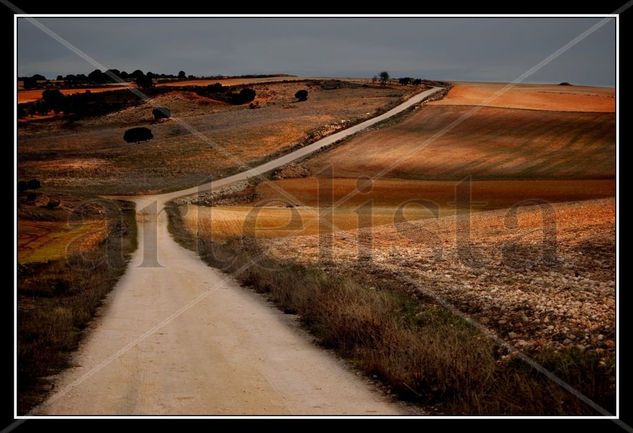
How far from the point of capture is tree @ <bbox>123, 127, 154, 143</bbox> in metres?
49.4

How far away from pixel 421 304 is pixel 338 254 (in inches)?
A: 384

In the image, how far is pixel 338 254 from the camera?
23.0m

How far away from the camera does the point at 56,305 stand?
14812mm

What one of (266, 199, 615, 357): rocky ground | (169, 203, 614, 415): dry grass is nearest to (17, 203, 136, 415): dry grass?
(169, 203, 614, 415): dry grass

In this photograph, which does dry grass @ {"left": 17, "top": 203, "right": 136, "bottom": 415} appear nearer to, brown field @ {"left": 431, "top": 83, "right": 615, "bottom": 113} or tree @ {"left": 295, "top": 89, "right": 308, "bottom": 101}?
brown field @ {"left": 431, "top": 83, "right": 615, "bottom": 113}

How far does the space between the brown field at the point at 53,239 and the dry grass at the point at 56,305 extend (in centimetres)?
71

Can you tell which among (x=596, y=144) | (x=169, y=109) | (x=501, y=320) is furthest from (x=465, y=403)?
(x=169, y=109)

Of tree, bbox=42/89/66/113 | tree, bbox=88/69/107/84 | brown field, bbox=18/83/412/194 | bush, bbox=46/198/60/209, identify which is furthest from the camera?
brown field, bbox=18/83/412/194

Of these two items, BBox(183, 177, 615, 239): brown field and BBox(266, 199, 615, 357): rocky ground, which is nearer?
BBox(266, 199, 615, 357): rocky ground

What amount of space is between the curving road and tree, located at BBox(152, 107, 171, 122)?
43.9 metres

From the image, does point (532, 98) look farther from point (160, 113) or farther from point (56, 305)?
point (56, 305)

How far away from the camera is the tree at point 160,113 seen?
191 feet

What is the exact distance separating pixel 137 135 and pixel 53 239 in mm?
25968
